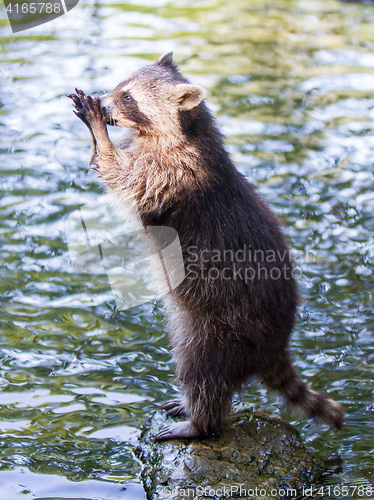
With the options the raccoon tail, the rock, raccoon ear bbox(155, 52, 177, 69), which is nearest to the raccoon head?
raccoon ear bbox(155, 52, 177, 69)

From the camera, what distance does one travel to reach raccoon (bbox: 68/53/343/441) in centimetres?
393

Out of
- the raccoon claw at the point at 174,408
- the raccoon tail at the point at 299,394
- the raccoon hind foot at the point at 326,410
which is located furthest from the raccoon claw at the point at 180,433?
the raccoon hind foot at the point at 326,410

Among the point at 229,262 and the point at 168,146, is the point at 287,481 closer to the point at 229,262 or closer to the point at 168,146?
the point at 229,262

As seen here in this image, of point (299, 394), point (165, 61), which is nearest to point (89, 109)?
point (165, 61)

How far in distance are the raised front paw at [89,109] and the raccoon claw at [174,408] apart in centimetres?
201

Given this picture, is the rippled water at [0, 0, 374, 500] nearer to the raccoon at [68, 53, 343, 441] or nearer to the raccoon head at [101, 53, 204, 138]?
the raccoon at [68, 53, 343, 441]

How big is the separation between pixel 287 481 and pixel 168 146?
230 centimetres

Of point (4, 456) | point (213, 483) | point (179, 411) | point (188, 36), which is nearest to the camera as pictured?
point (213, 483)

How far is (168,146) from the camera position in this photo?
4.21m

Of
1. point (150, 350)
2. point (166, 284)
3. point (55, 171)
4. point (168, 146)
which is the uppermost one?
point (168, 146)

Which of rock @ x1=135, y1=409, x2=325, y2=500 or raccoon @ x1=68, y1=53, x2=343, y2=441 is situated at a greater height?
raccoon @ x1=68, y1=53, x2=343, y2=441

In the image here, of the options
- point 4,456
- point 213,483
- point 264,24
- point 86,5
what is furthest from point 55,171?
point 264,24

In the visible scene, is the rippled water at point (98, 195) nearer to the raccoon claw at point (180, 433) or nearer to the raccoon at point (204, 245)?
the raccoon claw at point (180, 433)

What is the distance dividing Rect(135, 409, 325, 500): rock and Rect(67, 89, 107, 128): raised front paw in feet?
6.97
